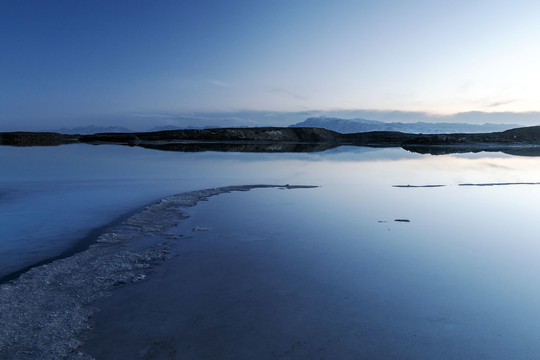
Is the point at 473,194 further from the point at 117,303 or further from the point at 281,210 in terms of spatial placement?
the point at 117,303

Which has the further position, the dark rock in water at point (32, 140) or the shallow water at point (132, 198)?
the dark rock in water at point (32, 140)

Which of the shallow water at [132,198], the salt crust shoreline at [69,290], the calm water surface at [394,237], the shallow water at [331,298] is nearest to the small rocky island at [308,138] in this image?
the shallow water at [132,198]

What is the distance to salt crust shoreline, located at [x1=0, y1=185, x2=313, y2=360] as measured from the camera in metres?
3.74

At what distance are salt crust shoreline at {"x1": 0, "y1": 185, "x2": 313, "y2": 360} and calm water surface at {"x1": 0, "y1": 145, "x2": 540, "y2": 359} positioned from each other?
86 cm

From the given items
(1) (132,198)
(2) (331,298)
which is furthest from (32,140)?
(2) (331,298)

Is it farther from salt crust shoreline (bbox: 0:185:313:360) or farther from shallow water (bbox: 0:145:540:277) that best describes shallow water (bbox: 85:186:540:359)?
shallow water (bbox: 0:145:540:277)

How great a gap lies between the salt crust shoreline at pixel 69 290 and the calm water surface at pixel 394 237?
862 mm

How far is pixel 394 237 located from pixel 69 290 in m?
6.48

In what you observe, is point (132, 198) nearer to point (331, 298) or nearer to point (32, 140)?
point (331, 298)

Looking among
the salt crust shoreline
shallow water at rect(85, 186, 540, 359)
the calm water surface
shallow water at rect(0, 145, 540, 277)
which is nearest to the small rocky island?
shallow water at rect(0, 145, 540, 277)

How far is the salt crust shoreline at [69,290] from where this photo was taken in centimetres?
374

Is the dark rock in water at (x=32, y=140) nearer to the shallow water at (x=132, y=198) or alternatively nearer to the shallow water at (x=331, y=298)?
the shallow water at (x=132, y=198)

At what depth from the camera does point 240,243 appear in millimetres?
7402

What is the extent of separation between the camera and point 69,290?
5.02 meters
